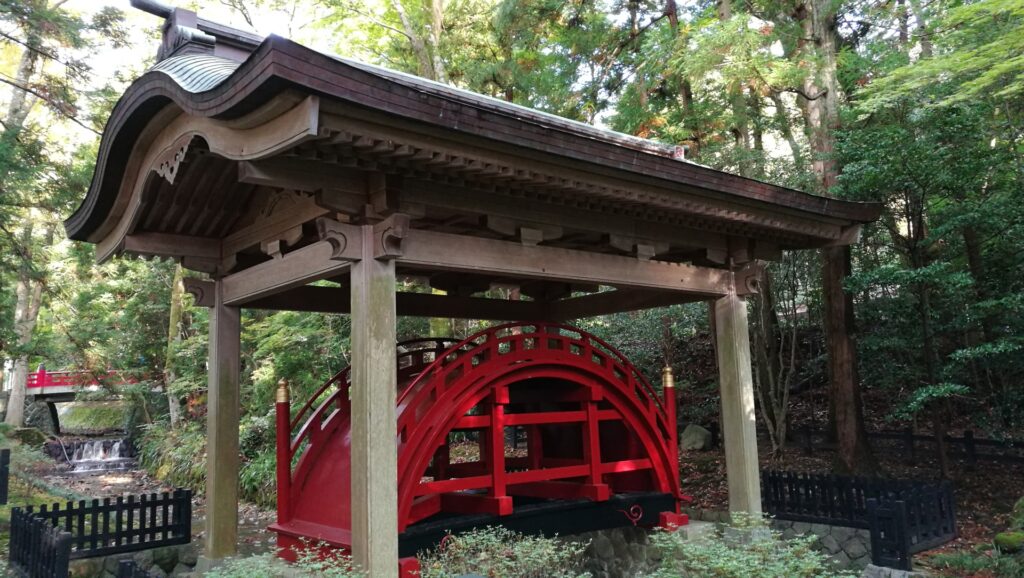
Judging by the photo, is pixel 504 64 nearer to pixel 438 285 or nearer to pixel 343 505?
pixel 438 285

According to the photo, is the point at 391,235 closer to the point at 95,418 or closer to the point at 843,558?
the point at 843,558

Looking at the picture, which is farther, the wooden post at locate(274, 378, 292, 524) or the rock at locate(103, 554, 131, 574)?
the rock at locate(103, 554, 131, 574)

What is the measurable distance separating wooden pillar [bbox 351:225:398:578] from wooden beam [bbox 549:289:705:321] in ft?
11.9

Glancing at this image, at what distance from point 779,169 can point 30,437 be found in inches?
876

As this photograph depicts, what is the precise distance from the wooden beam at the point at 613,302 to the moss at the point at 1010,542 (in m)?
4.04

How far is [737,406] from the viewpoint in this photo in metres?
7.35

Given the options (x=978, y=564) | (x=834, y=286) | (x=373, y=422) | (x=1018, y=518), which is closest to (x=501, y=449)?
(x=373, y=422)

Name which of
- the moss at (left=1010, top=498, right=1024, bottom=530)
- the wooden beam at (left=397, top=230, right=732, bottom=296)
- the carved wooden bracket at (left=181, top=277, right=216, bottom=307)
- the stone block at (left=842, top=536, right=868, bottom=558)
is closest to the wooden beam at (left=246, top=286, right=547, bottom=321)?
the carved wooden bracket at (left=181, top=277, right=216, bottom=307)

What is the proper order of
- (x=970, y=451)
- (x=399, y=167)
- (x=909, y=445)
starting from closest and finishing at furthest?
(x=399, y=167)
(x=970, y=451)
(x=909, y=445)

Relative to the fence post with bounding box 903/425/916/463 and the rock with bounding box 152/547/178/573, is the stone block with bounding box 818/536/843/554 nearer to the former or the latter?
the fence post with bounding box 903/425/916/463

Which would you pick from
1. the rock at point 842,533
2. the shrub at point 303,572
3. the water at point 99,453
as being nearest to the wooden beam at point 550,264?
the shrub at point 303,572

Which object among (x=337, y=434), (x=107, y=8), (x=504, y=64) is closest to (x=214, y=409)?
(x=337, y=434)

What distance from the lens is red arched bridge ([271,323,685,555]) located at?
231 inches

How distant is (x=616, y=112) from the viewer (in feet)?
49.3
